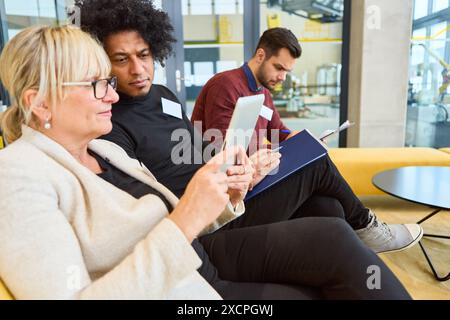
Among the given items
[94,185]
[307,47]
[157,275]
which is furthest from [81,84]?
[307,47]

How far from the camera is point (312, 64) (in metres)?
4.57

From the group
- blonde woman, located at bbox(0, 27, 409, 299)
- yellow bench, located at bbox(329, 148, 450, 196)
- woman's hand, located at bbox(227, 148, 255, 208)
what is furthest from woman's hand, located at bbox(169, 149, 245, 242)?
yellow bench, located at bbox(329, 148, 450, 196)

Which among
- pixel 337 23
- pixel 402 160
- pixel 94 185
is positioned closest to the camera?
pixel 94 185

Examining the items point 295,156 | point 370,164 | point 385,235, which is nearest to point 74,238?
point 295,156

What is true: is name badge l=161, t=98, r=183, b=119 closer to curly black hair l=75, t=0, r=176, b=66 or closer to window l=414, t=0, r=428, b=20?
curly black hair l=75, t=0, r=176, b=66

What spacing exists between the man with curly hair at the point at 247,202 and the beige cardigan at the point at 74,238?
24 centimetres

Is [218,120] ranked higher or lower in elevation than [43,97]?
lower

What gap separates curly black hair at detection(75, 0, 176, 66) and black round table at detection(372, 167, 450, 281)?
4.53ft

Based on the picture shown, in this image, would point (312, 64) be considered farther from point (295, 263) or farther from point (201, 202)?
point (201, 202)

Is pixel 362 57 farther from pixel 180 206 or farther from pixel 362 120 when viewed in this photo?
pixel 180 206

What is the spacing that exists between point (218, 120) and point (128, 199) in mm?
1221

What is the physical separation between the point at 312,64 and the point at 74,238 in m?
4.27

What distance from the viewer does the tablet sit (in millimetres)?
869

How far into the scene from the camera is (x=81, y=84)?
2.94ft
